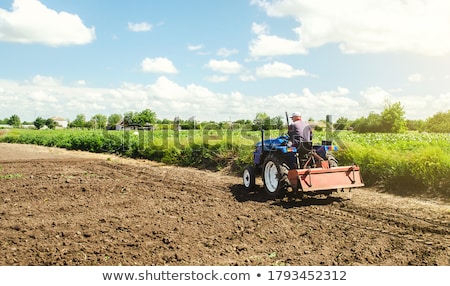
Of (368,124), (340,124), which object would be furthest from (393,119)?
(340,124)

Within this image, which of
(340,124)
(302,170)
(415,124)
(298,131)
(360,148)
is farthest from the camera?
(415,124)

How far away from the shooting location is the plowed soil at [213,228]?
481cm

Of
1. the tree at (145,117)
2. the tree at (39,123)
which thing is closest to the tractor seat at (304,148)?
the tree at (145,117)

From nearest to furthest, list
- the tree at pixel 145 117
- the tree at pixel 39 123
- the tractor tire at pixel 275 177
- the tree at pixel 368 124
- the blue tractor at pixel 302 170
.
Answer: the blue tractor at pixel 302 170
the tractor tire at pixel 275 177
the tree at pixel 368 124
the tree at pixel 145 117
the tree at pixel 39 123

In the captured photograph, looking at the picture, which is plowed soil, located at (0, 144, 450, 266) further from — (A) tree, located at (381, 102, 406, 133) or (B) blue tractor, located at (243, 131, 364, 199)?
(A) tree, located at (381, 102, 406, 133)

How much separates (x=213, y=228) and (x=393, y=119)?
2805 centimetres

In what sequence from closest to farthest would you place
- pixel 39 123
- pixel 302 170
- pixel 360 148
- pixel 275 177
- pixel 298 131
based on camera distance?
pixel 302 170 < pixel 298 131 < pixel 275 177 < pixel 360 148 < pixel 39 123

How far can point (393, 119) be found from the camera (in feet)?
100

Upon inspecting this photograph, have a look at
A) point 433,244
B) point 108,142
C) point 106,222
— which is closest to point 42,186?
point 106,222

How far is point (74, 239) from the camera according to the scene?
540 centimetres

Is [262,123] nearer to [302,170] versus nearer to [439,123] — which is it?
[302,170]

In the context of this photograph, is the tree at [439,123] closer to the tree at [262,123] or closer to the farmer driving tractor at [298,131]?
the tree at [262,123]

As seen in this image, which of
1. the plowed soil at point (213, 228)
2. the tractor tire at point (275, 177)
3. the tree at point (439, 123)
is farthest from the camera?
the tree at point (439, 123)

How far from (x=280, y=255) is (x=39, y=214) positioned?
432cm
